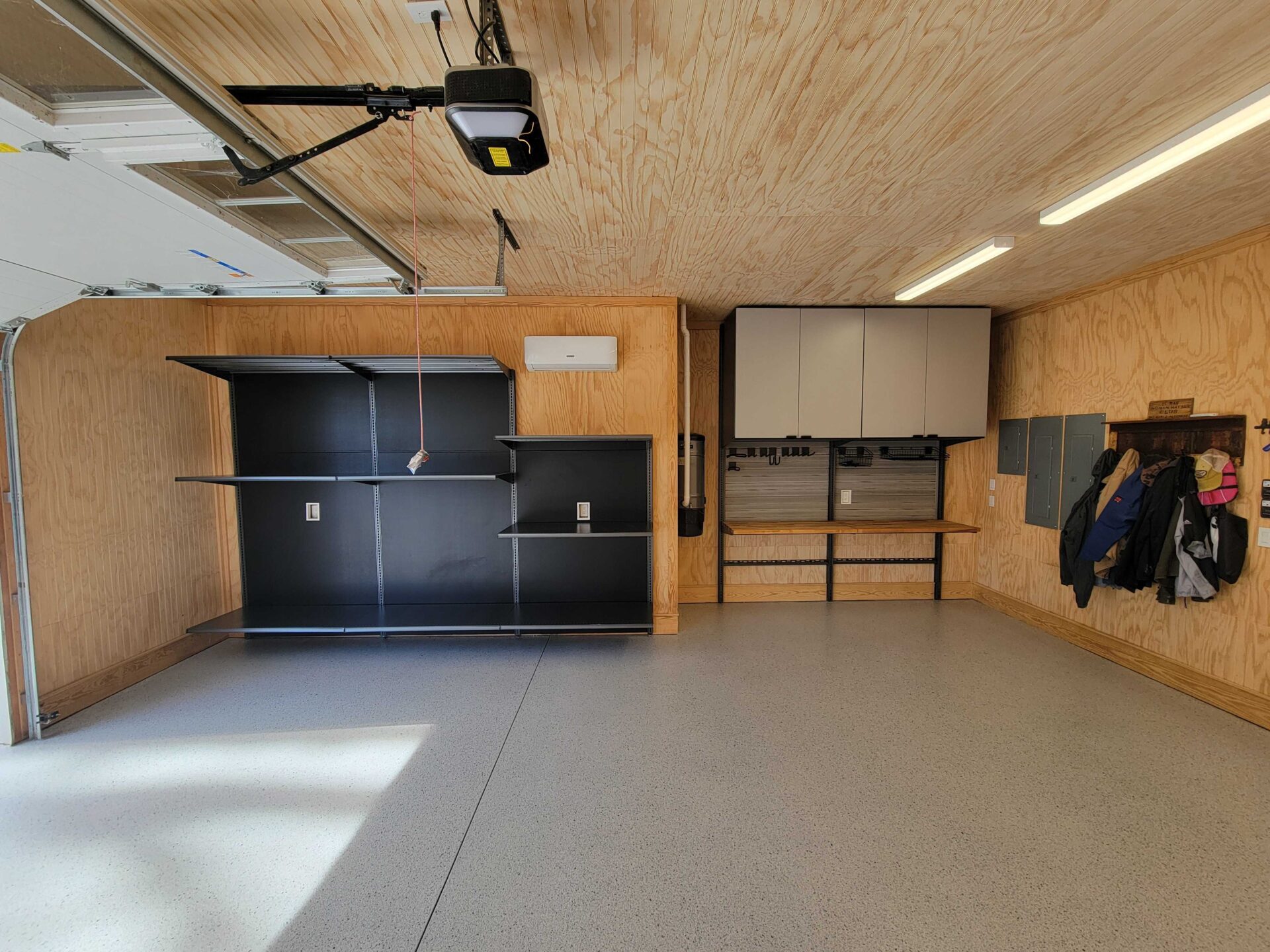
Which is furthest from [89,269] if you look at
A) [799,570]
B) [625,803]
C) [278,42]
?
[799,570]

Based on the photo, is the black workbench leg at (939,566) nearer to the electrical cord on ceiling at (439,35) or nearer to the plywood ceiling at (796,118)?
the plywood ceiling at (796,118)

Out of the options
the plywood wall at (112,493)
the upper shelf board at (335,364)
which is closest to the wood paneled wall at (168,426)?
the plywood wall at (112,493)

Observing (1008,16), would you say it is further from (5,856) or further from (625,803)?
(5,856)

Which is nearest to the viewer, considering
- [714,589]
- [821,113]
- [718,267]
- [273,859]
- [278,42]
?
[278,42]

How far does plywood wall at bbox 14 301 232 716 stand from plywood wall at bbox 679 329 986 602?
3743mm

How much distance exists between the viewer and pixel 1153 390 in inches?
122

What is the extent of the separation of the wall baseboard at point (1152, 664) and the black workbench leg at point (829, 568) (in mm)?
1378

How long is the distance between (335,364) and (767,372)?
3.13m

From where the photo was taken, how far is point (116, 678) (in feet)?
9.62

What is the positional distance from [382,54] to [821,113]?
1.36 meters

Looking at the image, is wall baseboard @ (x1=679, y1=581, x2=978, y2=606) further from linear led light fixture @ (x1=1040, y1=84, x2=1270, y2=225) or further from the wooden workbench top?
linear led light fixture @ (x1=1040, y1=84, x2=1270, y2=225)

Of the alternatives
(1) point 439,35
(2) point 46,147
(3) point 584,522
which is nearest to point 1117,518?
(3) point 584,522

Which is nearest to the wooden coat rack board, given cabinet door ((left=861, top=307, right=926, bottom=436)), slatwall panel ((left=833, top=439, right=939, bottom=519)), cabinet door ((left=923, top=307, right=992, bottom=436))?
cabinet door ((left=923, top=307, right=992, bottom=436))

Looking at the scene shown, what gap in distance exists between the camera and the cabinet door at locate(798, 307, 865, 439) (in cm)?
395
